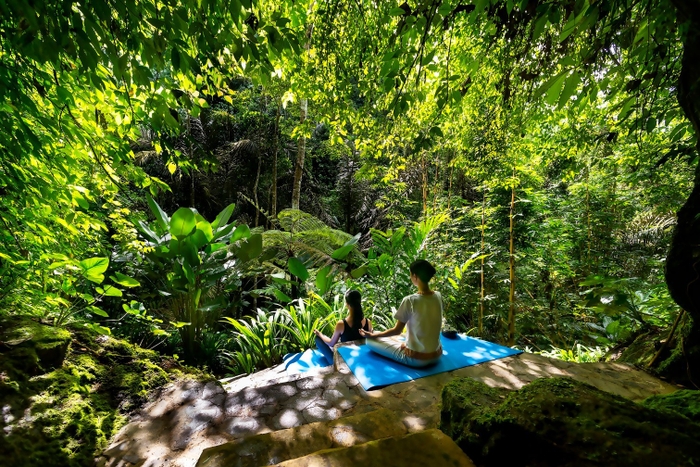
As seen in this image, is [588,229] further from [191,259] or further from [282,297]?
[191,259]

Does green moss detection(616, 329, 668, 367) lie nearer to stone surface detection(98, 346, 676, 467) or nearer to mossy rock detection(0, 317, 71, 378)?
stone surface detection(98, 346, 676, 467)

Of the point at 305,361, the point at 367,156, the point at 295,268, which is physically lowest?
the point at 305,361

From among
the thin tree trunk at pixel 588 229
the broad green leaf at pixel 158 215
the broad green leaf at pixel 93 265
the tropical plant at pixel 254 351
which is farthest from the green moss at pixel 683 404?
the thin tree trunk at pixel 588 229

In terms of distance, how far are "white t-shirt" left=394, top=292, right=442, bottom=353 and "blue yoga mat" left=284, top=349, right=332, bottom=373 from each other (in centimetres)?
111

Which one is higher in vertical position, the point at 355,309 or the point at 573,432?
the point at 573,432

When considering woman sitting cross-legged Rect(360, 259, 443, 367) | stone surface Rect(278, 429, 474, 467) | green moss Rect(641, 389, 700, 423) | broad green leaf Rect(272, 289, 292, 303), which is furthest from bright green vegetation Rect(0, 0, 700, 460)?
stone surface Rect(278, 429, 474, 467)

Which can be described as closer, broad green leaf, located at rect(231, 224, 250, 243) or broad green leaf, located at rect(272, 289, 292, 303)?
broad green leaf, located at rect(231, 224, 250, 243)

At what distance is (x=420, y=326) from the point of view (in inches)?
98.6

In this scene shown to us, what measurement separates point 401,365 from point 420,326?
37cm

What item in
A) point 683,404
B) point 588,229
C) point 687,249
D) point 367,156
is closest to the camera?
point 683,404

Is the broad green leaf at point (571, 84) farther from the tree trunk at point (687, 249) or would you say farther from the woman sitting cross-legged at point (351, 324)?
the woman sitting cross-legged at point (351, 324)

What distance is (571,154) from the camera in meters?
3.66

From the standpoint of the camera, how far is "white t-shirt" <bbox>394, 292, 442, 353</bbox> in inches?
98.3

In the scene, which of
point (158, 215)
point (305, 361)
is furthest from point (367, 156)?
point (158, 215)
